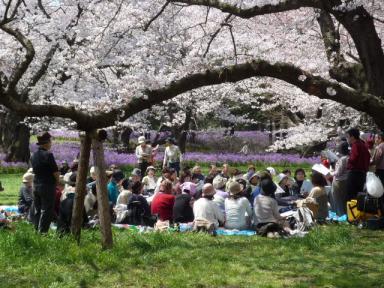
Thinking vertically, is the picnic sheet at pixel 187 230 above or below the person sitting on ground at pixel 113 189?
below

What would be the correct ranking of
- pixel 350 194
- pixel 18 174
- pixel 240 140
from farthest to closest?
pixel 240 140
pixel 18 174
pixel 350 194

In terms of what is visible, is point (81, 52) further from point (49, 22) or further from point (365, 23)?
point (365, 23)

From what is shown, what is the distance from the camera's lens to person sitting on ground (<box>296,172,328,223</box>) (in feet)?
30.4

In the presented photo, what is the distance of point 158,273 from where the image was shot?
6258 millimetres

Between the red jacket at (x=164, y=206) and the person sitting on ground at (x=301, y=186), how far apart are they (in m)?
3.10

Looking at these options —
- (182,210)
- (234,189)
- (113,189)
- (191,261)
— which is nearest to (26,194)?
(113,189)

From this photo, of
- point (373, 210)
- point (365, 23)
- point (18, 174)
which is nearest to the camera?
point (365, 23)

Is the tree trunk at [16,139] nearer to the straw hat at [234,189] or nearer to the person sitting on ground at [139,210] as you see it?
the person sitting on ground at [139,210]

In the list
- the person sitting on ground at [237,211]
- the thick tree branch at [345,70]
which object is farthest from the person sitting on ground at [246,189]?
the thick tree branch at [345,70]

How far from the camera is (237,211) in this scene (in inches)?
363

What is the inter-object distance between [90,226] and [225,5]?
156 inches

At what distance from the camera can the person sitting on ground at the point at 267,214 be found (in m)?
8.59

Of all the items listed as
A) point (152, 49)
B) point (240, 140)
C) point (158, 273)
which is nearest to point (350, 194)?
point (158, 273)

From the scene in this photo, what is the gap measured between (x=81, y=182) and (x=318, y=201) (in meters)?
4.15
